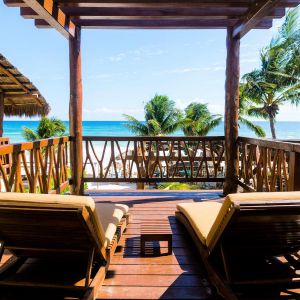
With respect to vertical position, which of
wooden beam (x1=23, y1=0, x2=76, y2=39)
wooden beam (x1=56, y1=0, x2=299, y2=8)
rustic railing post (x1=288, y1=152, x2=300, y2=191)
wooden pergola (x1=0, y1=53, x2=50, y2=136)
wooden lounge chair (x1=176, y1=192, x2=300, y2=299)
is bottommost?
wooden lounge chair (x1=176, y1=192, x2=300, y2=299)

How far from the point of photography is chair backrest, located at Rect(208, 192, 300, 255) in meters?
1.95

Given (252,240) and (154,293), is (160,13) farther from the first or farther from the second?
(154,293)

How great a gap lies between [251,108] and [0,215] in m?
24.2

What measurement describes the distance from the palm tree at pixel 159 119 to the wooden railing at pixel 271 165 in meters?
15.0

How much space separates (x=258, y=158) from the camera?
4.62m

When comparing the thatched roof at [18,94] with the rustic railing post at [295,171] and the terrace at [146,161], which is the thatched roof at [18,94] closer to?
the terrace at [146,161]

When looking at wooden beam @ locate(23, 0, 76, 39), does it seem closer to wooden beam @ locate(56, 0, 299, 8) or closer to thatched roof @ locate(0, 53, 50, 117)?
wooden beam @ locate(56, 0, 299, 8)

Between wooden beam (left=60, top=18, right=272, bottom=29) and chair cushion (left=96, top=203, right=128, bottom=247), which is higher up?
wooden beam (left=60, top=18, right=272, bottom=29)

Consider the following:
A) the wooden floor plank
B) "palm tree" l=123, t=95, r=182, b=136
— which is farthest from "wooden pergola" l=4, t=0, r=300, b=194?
"palm tree" l=123, t=95, r=182, b=136

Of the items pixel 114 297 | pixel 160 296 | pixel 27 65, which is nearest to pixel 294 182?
pixel 160 296

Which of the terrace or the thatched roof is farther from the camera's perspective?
the thatched roof

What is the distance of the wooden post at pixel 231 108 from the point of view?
5.34m

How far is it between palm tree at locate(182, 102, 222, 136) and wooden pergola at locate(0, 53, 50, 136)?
1416cm

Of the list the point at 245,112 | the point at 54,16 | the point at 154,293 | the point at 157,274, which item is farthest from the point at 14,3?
the point at 245,112
